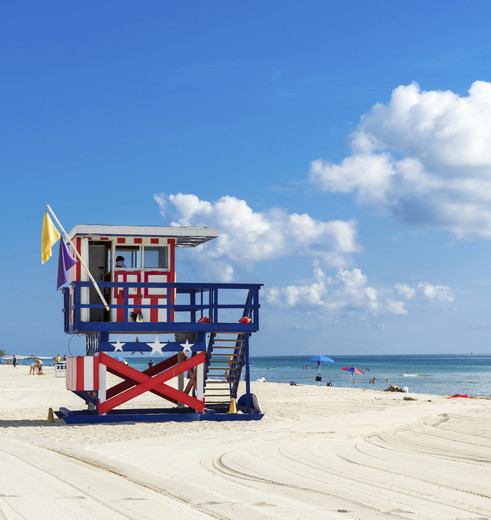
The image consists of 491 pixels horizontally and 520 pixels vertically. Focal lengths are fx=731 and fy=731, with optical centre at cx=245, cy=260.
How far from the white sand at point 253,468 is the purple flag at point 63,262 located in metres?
3.56

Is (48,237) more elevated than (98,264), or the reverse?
(48,237)

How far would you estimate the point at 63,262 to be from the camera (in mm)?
17516

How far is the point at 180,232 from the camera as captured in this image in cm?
Result: 1884

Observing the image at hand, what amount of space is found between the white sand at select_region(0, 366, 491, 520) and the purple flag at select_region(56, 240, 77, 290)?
11.7ft

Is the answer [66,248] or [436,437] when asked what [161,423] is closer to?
[66,248]

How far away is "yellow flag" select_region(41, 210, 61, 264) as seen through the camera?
17.7 metres

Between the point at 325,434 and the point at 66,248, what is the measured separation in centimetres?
749

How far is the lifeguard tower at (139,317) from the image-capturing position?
704 inches

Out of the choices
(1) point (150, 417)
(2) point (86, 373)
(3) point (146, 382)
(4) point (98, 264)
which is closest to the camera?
(2) point (86, 373)

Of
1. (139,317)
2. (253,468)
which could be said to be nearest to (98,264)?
(139,317)

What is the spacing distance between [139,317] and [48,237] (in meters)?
3.05

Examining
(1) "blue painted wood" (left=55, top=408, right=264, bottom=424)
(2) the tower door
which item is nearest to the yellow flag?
(2) the tower door

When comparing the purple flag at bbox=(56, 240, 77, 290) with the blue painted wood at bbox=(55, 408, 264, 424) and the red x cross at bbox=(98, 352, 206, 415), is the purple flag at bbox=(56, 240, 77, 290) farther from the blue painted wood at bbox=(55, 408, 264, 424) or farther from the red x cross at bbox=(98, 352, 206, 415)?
A: the blue painted wood at bbox=(55, 408, 264, 424)

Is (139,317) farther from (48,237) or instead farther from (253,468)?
(253,468)
